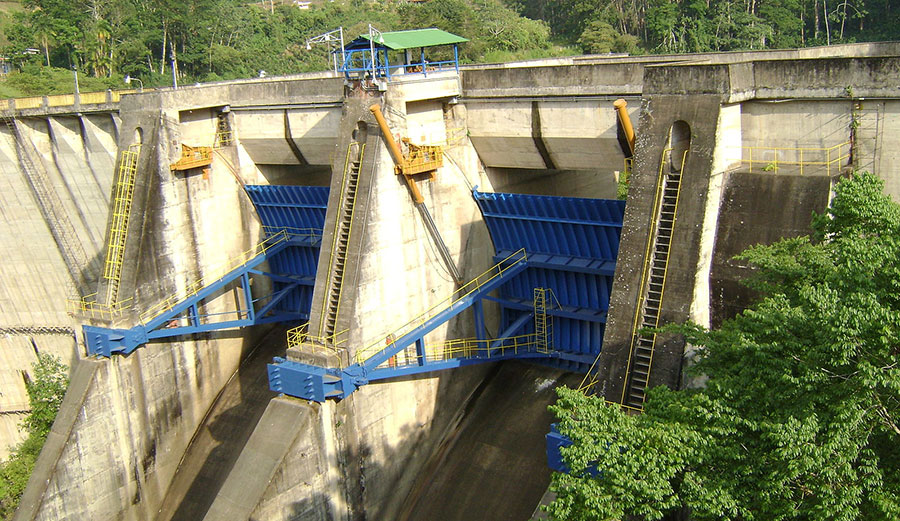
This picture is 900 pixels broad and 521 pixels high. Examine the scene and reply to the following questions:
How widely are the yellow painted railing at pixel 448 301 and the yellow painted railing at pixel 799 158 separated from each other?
6.60 metres

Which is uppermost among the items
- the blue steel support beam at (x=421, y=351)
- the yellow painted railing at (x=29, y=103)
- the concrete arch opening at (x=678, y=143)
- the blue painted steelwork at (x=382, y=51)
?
the blue painted steelwork at (x=382, y=51)

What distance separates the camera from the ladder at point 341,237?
19297 millimetres

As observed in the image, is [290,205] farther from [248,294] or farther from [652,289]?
[652,289]

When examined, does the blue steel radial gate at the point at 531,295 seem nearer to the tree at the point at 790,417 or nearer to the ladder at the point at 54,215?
the tree at the point at 790,417

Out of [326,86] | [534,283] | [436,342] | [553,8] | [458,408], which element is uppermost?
[553,8]

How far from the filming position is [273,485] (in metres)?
17.9

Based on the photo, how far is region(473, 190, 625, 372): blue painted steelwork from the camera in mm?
19672

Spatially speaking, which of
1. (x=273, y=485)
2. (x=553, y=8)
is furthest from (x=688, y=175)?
(x=553, y=8)

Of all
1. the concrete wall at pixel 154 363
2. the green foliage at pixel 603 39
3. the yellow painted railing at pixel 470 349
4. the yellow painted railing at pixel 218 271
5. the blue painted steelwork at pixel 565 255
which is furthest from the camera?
the green foliage at pixel 603 39

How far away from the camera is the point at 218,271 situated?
2481cm

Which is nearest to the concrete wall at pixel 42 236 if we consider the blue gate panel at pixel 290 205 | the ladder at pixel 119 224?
the ladder at pixel 119 224

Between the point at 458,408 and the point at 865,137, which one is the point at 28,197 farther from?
the point at 865,137

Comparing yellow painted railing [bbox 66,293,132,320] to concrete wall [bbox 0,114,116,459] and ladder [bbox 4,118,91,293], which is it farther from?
ladder [bbox 4,118,91,293]

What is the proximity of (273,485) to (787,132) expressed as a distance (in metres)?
12.2
